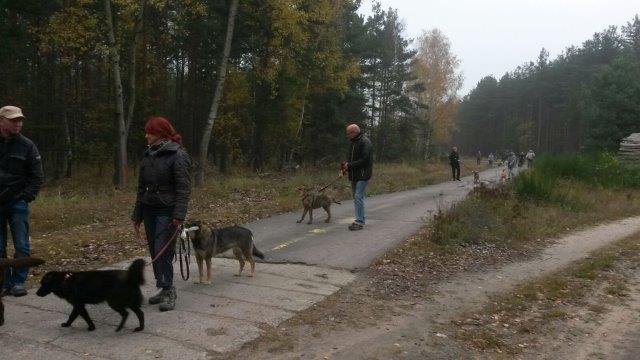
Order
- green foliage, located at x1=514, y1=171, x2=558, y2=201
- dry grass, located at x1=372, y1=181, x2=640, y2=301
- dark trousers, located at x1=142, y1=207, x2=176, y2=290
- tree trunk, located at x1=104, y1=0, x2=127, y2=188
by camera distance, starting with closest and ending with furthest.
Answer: dark trousers, located at x1=142, y1=207, x2=176, y2=290
dry grass, located at x1=372, y1=181, x2=640, y2=301
green foliage, located at x1=514, y1=171, x2=558, y2=201
tree trunk, located at x1=104, y1=0, x2=127, y2=188

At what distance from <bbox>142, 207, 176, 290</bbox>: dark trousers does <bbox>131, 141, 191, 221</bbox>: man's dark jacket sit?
114 mm

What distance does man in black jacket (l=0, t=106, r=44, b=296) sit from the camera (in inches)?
219

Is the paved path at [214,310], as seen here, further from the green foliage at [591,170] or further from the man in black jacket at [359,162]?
the green foliage at [591,170]

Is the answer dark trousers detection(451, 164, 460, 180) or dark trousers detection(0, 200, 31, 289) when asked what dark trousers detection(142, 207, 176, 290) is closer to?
dark trousers detection(0, 200, 31, 289)

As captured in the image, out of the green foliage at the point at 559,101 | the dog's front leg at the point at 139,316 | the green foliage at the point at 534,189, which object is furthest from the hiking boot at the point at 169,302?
the green foliage at the point at 559,101

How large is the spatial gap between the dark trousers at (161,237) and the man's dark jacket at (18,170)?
1.39 metres

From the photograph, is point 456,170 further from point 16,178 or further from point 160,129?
point 16,178

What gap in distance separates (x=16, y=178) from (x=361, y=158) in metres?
6.18

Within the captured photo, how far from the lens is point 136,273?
15.4 ft

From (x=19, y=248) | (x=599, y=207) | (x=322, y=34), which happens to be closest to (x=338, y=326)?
(x=19, y=248)

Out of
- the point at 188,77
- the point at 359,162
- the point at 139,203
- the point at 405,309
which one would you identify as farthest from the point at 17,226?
the point at 188,77

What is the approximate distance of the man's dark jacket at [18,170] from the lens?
562 cm

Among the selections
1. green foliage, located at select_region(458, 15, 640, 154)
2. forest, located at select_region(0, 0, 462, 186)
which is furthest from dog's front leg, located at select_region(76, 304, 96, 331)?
green foliage, located at select_region(458, 15, 640, 154)

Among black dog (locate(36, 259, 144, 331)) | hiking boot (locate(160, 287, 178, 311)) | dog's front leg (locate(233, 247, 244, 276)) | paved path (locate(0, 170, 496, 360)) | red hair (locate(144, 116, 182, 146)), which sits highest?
red hair (locate(144, 116, 182, 146))
